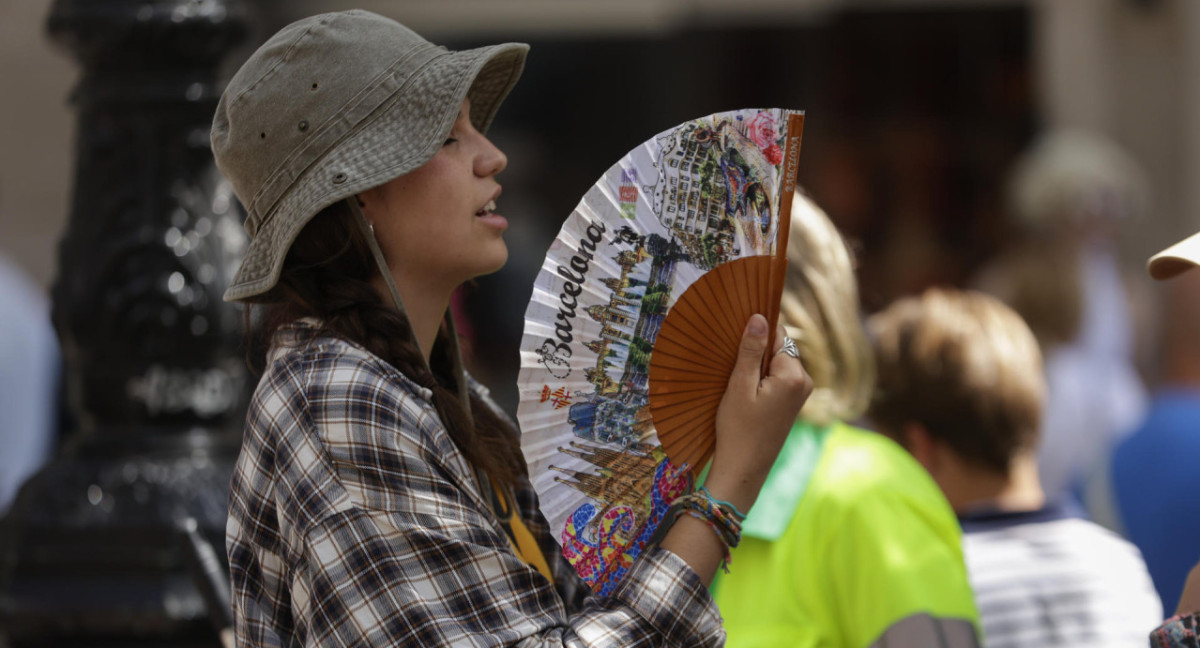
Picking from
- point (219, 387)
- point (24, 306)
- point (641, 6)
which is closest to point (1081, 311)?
point (219, 387)

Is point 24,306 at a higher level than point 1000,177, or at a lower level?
higher

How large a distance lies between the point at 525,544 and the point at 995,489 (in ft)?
5.14

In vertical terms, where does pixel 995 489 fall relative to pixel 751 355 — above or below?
below

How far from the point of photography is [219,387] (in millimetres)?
3373

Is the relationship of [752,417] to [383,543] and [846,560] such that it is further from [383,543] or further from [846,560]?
[846,560]

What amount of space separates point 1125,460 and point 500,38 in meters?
7.60

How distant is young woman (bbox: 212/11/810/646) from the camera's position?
1735mm

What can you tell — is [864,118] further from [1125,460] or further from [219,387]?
[219,387]

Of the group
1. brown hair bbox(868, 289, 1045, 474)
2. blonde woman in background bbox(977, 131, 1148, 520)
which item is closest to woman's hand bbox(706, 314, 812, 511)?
brown hair bbox(868, 289, 1045, 474)

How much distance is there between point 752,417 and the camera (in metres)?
1.87

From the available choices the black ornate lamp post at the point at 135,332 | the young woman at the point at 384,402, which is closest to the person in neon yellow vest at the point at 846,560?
the young woman at the point at 384,402

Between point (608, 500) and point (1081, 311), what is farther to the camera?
point (1081, 311)

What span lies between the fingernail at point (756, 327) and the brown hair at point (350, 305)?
0.43 m

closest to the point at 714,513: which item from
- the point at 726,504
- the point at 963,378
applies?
Answer: the point at 726,504
